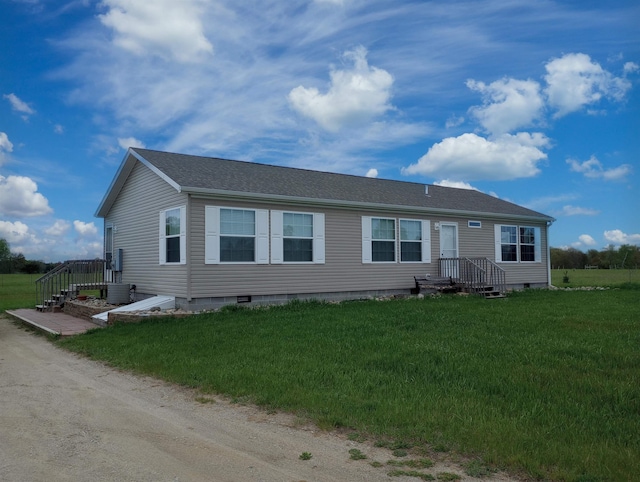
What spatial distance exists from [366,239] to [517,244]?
302 inches

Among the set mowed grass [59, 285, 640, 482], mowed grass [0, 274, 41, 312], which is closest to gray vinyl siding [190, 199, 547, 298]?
mowed grass [59, 285, 640, 482]

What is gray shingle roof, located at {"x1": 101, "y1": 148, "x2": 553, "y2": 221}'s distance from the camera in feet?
46.2

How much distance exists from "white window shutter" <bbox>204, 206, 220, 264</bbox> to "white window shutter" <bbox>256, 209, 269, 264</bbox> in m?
1.16

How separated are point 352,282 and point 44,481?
1266cm

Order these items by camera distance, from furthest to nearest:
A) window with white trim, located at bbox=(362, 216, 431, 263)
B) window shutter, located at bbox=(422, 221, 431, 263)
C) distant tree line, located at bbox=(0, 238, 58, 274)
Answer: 1. distant tree line, located at bbox=(0, 238, 58, 274)
2. window shutter, located at bbox=(422, 221, 431, 263)
3. window with white trim, located at bbox=(362, 216, 431, 263)

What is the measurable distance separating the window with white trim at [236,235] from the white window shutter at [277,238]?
198mm

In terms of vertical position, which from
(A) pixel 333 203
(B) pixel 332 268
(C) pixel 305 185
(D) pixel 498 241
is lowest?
(B) pixel 332 268

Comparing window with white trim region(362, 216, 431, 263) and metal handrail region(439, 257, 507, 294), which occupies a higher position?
window with white trim region(362, 216, 431, 263)

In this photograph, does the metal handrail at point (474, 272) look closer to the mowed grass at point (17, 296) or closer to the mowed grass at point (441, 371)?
the mowed grass at point (441, 371)

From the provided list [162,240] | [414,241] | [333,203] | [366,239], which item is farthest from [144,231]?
[414,241]

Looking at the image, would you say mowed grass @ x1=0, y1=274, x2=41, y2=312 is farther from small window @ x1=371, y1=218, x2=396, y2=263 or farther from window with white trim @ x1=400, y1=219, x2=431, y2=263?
window with white trim @ x1=400, y1=219, x2=431, y2=263

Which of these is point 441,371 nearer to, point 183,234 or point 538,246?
point 183,234

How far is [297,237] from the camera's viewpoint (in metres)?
15.1

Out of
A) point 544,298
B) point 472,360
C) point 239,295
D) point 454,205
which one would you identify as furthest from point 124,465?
point 454,205
